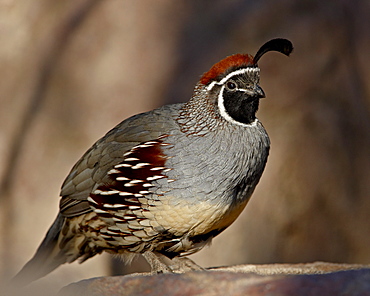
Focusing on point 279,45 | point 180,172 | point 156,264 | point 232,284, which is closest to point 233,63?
point 279,45

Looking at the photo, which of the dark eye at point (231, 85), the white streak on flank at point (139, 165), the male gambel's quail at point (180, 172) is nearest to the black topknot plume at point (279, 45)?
the male gambel's quail at point (180, 172)

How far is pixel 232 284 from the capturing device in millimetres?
2496

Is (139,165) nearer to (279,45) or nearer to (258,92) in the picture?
(258,92)

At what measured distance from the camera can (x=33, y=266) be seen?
481cm

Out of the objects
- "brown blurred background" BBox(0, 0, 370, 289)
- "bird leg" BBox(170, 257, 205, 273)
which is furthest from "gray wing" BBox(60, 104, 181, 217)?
"brown blurred background" BBox(0, 0, 370, 289)

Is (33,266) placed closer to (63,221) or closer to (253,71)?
(63,221)

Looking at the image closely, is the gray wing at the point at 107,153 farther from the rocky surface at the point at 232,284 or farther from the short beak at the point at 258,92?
the rocky surface at the point at 232,284

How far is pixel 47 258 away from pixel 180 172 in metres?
1.57

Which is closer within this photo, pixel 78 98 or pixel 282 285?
pixel 282 285

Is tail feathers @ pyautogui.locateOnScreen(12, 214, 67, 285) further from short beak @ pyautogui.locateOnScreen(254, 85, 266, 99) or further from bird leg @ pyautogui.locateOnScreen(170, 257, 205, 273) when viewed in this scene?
short beak @ pyautogui.locateOnScreen(254, 85, 266, 99)

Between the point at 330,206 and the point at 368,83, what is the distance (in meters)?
1.40

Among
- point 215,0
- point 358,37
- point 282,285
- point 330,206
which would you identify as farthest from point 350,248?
point 282,285

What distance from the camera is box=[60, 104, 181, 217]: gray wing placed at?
410 cm

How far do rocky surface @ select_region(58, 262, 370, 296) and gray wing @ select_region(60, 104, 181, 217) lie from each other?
1.43 meters
